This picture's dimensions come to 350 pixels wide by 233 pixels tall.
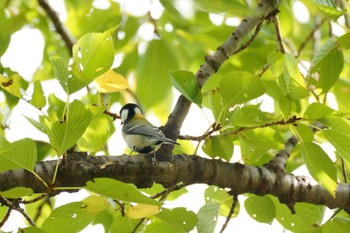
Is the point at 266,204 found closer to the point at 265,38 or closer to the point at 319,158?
the point at 319,158

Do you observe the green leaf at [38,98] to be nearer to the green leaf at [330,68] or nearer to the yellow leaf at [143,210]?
the yellow leaf at [143,210]

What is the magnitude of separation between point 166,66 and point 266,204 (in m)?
0.71

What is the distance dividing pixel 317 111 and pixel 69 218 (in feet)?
2.07

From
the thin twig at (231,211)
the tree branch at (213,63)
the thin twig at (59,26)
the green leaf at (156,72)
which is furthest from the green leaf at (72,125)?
the thin twig at (59,26)

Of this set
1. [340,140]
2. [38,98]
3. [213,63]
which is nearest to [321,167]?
[340,140]

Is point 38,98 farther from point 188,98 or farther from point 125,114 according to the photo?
point 125,114

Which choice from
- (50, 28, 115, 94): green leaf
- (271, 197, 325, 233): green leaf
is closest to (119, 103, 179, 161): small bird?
(50, 28, 115, 94): green leaf

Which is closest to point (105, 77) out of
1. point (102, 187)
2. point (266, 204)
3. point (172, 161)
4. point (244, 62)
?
point (172, 161)

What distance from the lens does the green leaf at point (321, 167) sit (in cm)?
160

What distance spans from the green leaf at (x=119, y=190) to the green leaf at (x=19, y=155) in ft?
0.49

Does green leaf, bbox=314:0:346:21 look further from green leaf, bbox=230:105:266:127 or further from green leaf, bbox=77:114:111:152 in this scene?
green leaf, bbox=77:114:111:152

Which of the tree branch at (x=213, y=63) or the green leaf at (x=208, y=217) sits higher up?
the tree branch at (x=213, y=63)

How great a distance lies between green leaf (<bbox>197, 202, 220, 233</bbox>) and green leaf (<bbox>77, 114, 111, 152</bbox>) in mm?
344

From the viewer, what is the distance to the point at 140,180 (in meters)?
1.57
